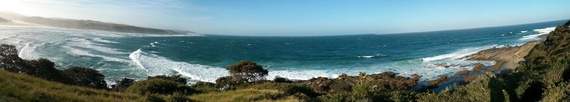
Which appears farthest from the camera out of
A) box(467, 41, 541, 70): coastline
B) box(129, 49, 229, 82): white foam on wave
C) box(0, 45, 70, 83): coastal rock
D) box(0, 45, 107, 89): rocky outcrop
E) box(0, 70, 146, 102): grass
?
box(467, 41, 541, 70): coastline

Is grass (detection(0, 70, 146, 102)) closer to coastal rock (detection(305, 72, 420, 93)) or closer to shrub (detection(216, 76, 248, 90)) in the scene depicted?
shrub (detection(216, 76, 248, 90))

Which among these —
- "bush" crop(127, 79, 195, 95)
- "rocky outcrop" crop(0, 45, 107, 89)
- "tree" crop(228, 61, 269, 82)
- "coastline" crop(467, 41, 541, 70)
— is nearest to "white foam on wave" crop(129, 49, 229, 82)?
"tree" crop(228, 61, 269, 82)

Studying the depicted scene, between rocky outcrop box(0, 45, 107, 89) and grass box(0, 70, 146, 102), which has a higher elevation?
grass box(0, 70, 146, 102)

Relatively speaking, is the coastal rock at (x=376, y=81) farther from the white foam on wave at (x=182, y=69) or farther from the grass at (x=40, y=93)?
the grass at (x=40, y=93)

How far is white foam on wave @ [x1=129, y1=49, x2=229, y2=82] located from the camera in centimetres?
7694

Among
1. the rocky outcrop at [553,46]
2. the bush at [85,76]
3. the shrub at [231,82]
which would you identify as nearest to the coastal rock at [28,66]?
the bush at [85,76]

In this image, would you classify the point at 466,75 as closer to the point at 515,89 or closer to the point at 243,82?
the point at 243,82

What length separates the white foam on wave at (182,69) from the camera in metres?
76.9

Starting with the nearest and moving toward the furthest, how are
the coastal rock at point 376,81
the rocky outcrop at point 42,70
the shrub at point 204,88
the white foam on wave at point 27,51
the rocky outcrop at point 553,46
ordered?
1. the shrub at point 204,88
2. the rocky outcrop at point 42,70
3. the coastal rock at point 376,81
4. the rocky outcrop at point 553,46
5. the white foam on wave at point 27,51

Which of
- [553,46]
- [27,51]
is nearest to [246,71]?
[553,46]

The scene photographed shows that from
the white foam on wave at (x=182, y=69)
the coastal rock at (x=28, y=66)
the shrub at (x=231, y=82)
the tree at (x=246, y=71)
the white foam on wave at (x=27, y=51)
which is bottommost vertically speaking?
the white foam on wave at (x=182, y=69)

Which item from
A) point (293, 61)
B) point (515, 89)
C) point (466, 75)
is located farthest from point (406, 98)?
point (293, 61)

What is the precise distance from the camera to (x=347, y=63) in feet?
341

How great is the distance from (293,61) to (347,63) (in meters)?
11.5
